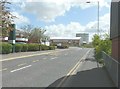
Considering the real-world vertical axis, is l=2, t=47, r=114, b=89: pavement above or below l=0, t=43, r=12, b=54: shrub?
below

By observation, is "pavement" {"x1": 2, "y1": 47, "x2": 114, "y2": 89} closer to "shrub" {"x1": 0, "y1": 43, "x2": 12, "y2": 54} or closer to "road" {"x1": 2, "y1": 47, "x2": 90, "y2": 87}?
"road" {"x1": 2, "y1": 47, "x2": 90, "y2": 87}

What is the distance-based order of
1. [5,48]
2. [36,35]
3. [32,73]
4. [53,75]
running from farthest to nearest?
[36,35] → [5,48] → [32,73] → [53,75]

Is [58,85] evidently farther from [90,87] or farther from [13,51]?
[13,51]

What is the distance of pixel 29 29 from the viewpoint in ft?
397

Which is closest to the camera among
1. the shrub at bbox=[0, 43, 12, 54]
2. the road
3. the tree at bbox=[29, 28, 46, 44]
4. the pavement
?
the pavement

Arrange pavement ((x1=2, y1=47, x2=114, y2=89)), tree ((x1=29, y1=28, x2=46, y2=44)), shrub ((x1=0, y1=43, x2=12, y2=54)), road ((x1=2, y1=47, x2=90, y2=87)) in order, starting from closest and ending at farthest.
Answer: pavement ((x1=2, y1=47, x2=114, y2=89)) → road ((x1=2, y1=47, x2=90, y2=87)) → shrub ((x1=0, y1=43, x2=12, y2=54)) → tree ((x1=29, y1=28, x2=46, y2=44))

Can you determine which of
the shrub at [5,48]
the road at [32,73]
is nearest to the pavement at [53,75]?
the road at [32,73]

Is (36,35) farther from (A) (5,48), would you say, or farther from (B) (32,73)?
(B) (32,73)

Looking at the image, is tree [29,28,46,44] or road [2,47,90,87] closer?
road [2,47,90,87]

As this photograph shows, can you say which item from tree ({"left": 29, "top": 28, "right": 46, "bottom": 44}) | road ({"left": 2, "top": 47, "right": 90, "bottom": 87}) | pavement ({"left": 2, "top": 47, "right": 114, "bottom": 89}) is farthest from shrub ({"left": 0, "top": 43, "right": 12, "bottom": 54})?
tree ({"left": 29, "top": 28, "right": 46, "bottom": 44})

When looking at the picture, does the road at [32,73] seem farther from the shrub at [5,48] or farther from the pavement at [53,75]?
the shrub at [5,48]

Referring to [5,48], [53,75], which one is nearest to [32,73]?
[53,75]

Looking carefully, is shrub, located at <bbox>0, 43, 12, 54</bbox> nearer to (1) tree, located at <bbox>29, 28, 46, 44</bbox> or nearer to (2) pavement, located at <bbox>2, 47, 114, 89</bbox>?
(2) pavement, located at <bbox>2, 47, 114, 89</bbox>

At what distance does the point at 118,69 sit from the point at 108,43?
81.1 feet
